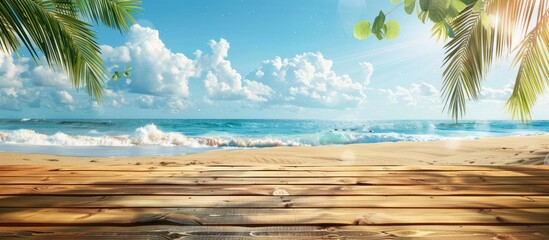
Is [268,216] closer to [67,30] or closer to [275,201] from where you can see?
[275,201]

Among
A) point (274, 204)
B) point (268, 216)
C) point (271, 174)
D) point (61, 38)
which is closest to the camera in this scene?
point (268, 216)

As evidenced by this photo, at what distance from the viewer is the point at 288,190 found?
5.63 ft

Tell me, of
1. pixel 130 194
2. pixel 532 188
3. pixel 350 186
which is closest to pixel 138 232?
pixel 130 194

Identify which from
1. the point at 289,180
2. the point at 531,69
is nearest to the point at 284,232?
the point at 289,180

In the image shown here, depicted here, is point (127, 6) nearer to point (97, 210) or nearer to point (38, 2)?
point (38, 2)

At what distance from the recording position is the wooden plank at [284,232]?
108 centimetres

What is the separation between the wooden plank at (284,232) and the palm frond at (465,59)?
2.89m

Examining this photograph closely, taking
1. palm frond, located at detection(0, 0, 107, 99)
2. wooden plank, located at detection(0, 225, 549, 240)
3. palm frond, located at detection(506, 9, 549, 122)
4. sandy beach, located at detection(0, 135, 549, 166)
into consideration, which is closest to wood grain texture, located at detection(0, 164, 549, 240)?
wooden plank, located at detection(0, 225, 549, 240)

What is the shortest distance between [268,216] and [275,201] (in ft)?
A: 0.71

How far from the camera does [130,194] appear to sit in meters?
1.62

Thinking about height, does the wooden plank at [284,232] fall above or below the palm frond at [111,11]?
below

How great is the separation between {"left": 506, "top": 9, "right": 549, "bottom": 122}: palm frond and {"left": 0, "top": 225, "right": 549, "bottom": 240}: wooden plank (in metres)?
3.07

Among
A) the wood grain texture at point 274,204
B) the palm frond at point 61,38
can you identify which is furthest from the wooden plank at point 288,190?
the palm frond at point 61,38

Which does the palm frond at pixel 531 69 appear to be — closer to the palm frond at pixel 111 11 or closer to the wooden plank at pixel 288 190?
the wooden plank at pixel 288 190
